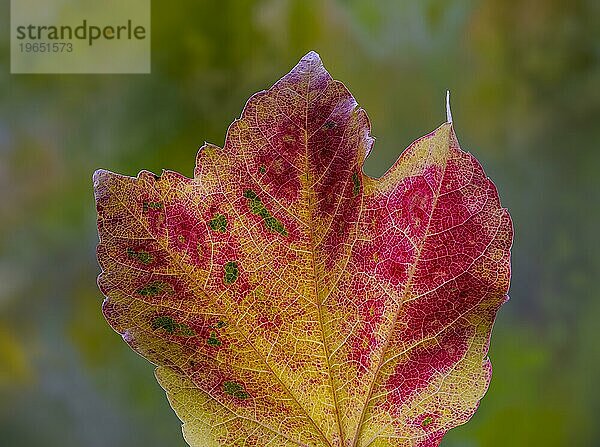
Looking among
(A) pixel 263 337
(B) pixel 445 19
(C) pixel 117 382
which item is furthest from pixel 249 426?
(B) pixel 445 19

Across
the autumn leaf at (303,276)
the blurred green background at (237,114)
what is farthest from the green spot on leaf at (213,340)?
the blurred green background at (237,114)

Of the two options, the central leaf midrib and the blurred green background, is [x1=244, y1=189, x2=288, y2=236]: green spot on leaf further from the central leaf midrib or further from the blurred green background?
the blurred green background

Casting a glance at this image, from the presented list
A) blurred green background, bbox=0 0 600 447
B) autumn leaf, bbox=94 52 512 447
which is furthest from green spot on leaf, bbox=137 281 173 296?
blurred green background, bbox=0 0 600 447

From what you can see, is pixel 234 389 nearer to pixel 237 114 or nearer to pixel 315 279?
pixel 315 279

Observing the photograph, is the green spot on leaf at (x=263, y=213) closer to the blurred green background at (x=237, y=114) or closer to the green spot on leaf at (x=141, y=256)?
the green spot on leaf at (x=141, y=256)

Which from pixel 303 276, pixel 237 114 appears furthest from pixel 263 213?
pixel 237 114
